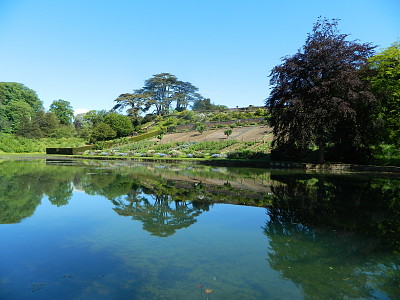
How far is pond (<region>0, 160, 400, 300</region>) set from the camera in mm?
3164

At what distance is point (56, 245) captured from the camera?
4.52 metres

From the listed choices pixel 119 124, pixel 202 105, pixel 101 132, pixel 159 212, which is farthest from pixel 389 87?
pixel 202 105

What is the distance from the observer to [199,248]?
4422 millimetres

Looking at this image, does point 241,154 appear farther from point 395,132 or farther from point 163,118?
point 163,118

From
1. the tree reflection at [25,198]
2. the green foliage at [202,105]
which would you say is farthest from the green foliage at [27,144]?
the tree reflection at [25,198]

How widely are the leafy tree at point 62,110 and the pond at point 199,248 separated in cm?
7548

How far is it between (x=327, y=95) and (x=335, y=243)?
15985 mm

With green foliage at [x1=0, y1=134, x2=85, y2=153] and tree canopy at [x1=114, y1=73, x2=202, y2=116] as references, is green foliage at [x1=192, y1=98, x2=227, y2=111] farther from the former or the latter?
green foliage at [x1=0, y1=134, x2=85, y2=153]

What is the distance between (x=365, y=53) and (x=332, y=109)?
16.6 ft

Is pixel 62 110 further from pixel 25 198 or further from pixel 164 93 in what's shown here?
pixel 25 198

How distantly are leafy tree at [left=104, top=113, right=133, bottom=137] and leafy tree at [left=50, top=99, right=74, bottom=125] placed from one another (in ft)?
96.6

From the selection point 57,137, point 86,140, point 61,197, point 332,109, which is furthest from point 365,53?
point 57,137

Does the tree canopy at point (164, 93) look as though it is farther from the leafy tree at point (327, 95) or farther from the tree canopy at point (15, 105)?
the leafy tree at point (327, 95)

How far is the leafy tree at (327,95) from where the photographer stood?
17734 millimetres
